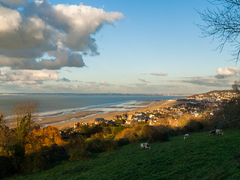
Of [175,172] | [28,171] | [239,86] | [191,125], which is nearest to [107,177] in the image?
[175,172]

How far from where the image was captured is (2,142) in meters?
18.4

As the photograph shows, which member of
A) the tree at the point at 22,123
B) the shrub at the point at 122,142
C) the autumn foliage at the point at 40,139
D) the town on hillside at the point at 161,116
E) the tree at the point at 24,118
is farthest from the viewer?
the town on hillside at the point at 161,116

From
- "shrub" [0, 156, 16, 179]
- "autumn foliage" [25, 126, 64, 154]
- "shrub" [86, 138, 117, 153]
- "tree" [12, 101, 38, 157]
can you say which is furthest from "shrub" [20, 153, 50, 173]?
"shrub" [86, 138, 117, 153]

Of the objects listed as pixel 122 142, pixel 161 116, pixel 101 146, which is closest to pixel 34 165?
pixel 101 146

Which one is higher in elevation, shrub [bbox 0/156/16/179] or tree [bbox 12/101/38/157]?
tree [bbox 12/101/38/157]

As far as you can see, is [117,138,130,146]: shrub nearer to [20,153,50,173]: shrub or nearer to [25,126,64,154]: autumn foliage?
[25,126,64,154]: autumn foliage

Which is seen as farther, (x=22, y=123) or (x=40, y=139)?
(x=40, y=139)

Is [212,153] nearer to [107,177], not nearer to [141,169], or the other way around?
[141,169]

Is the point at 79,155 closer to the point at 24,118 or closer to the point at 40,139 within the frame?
the point at 24,118

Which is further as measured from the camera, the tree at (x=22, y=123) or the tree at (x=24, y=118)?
the tree at (x=24, y=118)

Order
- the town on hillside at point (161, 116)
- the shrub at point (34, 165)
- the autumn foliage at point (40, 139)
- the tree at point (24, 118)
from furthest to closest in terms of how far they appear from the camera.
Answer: the town on hillside at point (161, 116)
the autumn foliage at point (40, 139)
the tree at point (24, 118)
the shrub at point (34, 165)

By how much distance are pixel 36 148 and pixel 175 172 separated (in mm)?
16835

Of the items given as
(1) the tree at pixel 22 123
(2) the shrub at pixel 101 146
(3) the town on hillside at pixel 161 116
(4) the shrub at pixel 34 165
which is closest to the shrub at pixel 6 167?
(4) the shrub at pixel 34 165

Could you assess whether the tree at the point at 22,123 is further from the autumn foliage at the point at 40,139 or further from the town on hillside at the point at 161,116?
the town on hillside at the point at 161,116
